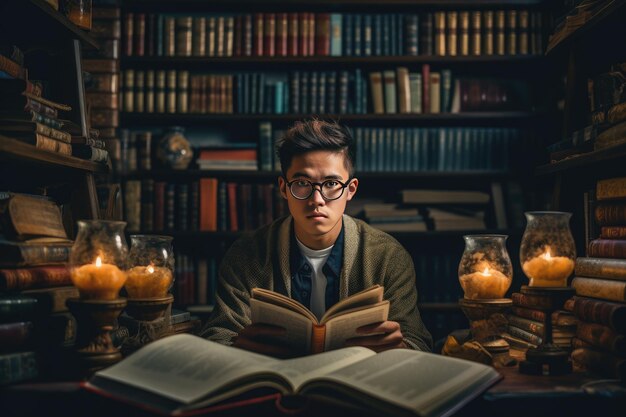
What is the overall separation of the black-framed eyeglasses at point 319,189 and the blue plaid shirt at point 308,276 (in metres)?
0.26

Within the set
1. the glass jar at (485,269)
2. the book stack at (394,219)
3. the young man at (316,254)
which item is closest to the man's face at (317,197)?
the young man at (316,254)

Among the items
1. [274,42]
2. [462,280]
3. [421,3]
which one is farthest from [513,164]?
[462,280]

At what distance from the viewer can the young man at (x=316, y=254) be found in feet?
6.40

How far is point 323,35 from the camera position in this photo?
3.39 m

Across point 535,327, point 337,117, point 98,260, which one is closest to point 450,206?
point 337,117

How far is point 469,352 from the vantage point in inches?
59.1

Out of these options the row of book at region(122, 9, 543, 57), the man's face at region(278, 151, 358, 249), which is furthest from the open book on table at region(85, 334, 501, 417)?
the row of book at region(122, 9, 543, 57)

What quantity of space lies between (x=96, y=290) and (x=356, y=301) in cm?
59

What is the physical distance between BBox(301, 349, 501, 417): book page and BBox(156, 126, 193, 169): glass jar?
237 centimetres

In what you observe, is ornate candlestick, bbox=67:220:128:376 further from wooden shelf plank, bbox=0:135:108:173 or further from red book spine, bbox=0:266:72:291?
wooden shelf plank, bbox=0:135:108:173

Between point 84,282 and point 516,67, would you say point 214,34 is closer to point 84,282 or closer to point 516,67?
point 516,67

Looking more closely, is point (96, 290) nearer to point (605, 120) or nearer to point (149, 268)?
point (149, 268)

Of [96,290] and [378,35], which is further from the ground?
[378,35]

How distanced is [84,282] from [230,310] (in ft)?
2.10
